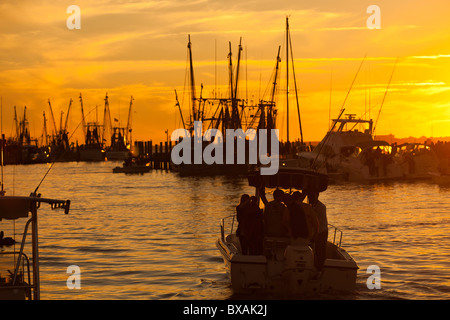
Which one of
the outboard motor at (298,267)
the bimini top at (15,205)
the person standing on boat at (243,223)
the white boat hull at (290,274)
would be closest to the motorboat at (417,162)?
the person standing on boat at (243,223)

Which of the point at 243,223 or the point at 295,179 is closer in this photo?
the point at 243,223

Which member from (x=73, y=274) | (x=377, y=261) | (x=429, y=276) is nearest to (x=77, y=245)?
(x=73, y=274)

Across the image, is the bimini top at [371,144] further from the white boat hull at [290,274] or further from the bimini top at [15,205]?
the bimini top at [15,205]

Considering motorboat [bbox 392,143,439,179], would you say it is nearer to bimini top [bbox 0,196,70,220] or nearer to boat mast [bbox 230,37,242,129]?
boat mast [bbox 230,37,242,129]

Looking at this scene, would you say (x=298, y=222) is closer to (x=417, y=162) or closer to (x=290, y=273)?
(x=290, y=273)

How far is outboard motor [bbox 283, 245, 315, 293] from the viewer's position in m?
15.6

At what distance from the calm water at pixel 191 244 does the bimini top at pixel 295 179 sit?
9.22ft

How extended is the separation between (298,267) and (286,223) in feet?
4.68

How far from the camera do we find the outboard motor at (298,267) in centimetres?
1565

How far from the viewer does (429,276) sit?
21.2 meters

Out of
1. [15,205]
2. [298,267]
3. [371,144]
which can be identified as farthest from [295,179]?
[371,144]

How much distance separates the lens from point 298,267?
15664mm

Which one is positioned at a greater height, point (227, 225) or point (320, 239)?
point (320, 239)

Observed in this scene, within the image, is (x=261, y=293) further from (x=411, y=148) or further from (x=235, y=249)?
(x=411, y=148)
